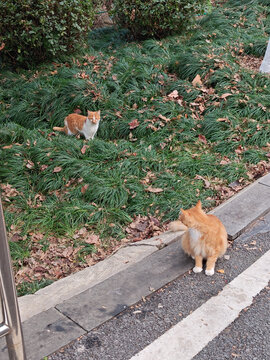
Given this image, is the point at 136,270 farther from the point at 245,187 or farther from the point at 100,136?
the point at 100,136

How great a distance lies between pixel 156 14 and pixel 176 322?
22.4 feet

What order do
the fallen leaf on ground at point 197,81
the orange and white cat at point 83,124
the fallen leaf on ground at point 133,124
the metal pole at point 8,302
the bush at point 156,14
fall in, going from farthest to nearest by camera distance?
the bush at point 156,14 → the fallen leaf on ground at point 197,81 → the fallen leaf on ground at point 133,124 → the orange and white cat at point 83,124 → the metal pole at point 8,302

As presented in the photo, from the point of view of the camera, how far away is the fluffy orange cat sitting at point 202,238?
329 centimetres

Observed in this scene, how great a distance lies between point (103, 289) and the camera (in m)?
3.15

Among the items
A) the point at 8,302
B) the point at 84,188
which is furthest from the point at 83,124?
the point at 8,302

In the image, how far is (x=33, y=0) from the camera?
6.91m

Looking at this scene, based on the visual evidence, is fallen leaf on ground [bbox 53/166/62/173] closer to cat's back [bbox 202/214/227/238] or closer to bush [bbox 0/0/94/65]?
cat's back [bbox 202/214/227/238]

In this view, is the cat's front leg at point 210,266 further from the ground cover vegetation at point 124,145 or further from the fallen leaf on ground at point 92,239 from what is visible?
the fallen leaf on ground at point 92,239

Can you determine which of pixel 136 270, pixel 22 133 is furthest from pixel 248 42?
pixel 136 270

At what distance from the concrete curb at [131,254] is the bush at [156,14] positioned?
4.78 m

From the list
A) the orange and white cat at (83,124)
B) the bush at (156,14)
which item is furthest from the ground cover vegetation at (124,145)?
the bush at (156,14)

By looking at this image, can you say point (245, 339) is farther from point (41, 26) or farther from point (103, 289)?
point (41, 26)

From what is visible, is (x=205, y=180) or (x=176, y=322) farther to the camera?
(x=205, y=180)

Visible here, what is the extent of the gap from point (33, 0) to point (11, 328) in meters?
6.54
